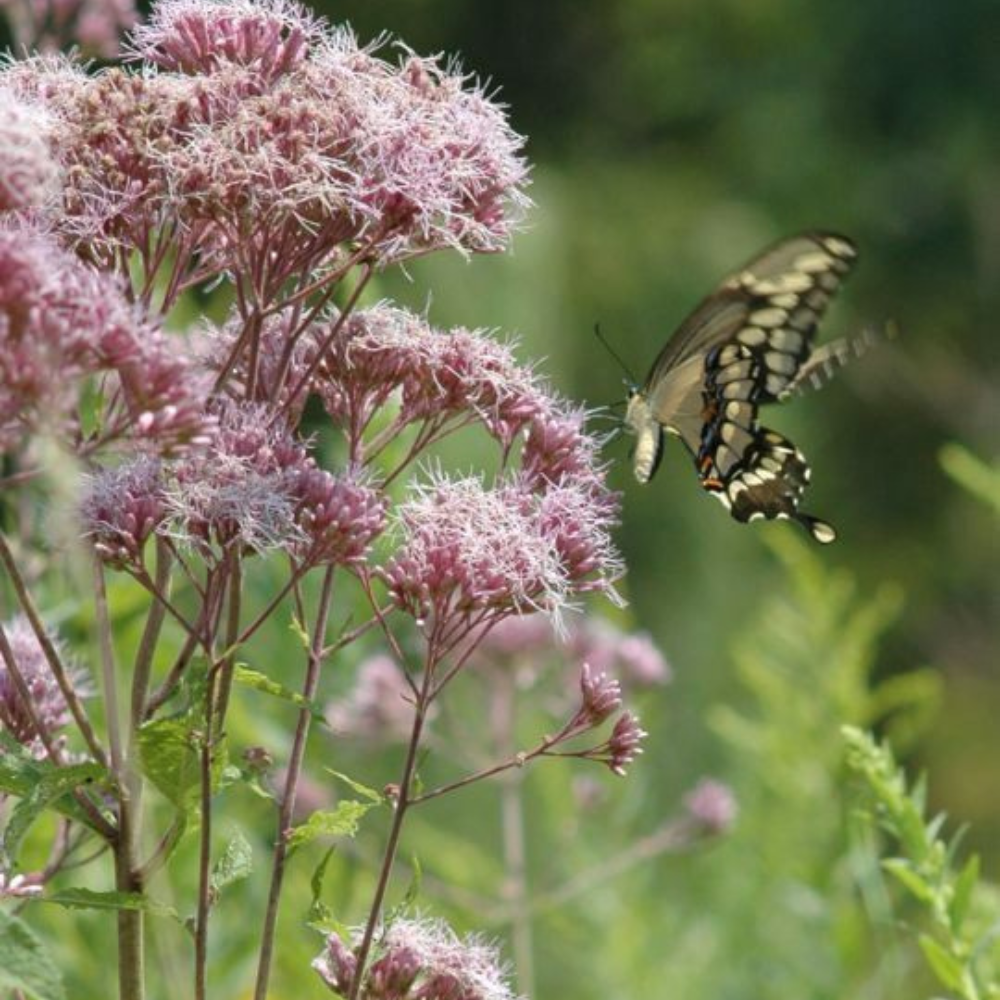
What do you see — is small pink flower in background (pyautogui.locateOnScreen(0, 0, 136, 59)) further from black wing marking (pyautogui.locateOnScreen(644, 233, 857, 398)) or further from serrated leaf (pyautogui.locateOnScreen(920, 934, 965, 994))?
serrated leaf (pyautogui.locateOnScreen(920, 934, 965, 994))

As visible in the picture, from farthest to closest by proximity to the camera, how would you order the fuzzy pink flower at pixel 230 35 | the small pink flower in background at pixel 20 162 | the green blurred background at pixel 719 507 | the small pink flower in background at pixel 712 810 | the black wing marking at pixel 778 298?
1. the small pink flower in background at pixel 712 810
2. the green blurred background at pixel 719 507
3. the black wing marking at pixel 778 298
4. the fuzzy pink flower at pixel 230 35
5. the small pink flower in background at pixel 20 162

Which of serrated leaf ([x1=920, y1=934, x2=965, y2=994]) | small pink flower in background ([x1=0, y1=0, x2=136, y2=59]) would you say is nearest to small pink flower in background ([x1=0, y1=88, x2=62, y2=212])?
serrated leaf ([x1=920, y1=934, x2=965, y2=994])

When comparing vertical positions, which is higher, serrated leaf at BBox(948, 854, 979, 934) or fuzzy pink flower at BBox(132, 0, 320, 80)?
fuzzy pink flower at BBox(132, 0, 320, 80)

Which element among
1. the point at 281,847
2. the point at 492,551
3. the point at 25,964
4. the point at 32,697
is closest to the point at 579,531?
the point at 492,551

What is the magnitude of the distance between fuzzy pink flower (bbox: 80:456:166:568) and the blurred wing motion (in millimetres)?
841

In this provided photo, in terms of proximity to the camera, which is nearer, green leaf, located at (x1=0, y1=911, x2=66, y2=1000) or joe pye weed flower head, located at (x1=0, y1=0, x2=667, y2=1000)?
green leaf, located at (x1=0, y1=911, x2=66, y2=1000)

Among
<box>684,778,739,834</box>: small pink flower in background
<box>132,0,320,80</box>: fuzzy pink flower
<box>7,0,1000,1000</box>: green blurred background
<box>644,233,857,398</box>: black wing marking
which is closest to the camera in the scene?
<box>132,0,320,80</box>: fuzzy pink flower

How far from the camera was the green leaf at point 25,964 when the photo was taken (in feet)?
4.14

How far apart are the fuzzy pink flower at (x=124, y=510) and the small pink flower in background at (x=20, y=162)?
0.21 meters

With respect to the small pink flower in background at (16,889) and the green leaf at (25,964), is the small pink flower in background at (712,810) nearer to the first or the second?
the small pink flower in background at (16,889)

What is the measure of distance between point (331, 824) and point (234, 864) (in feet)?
0.49

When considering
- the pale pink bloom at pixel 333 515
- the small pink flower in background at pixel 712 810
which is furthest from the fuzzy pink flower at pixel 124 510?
the small pink flower in background at pixel 712 810

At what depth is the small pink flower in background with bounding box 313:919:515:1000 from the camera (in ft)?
5.13

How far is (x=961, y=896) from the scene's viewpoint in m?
1.81
